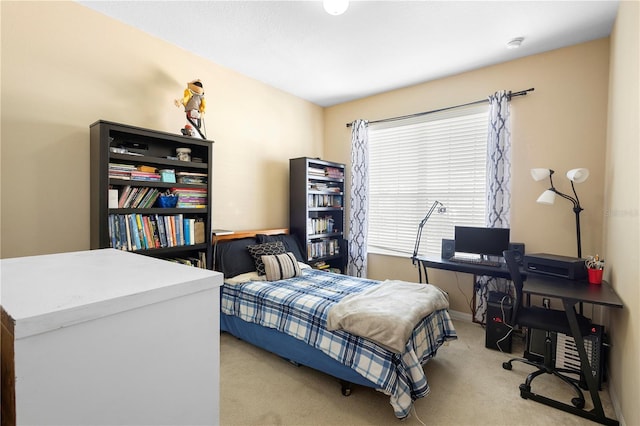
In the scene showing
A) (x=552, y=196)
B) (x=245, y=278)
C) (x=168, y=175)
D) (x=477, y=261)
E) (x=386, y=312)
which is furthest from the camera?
(x=477, y=261)

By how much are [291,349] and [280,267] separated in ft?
2.83

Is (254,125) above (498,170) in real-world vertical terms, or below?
above

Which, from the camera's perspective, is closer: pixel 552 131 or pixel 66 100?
pixel 66 100

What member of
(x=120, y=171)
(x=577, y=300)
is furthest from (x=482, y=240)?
(x=120, y=171)

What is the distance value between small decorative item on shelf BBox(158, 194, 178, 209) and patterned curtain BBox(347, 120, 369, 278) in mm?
2296

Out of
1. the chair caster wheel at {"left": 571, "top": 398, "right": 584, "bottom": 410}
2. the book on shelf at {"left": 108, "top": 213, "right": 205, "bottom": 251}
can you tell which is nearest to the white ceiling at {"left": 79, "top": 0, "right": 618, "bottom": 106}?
the book on shelf at {"left": 108, "top": 213, "right": 205, "bottom": 251}

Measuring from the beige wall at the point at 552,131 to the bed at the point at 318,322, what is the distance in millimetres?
1372

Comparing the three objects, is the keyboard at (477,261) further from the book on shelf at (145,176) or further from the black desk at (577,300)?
the book on shelf at (145,176)

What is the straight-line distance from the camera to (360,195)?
4078 mm

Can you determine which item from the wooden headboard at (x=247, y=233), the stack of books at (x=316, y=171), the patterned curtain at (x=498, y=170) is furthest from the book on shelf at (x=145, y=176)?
the patterned curtain at (x=498, y=170)

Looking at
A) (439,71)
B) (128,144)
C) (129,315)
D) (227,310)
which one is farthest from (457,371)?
(128,144)

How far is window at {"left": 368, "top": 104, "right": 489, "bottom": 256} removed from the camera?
132 inches

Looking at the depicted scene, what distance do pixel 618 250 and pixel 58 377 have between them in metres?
2.82

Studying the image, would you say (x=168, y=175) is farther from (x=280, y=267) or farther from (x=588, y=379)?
(x=588, y=379)
